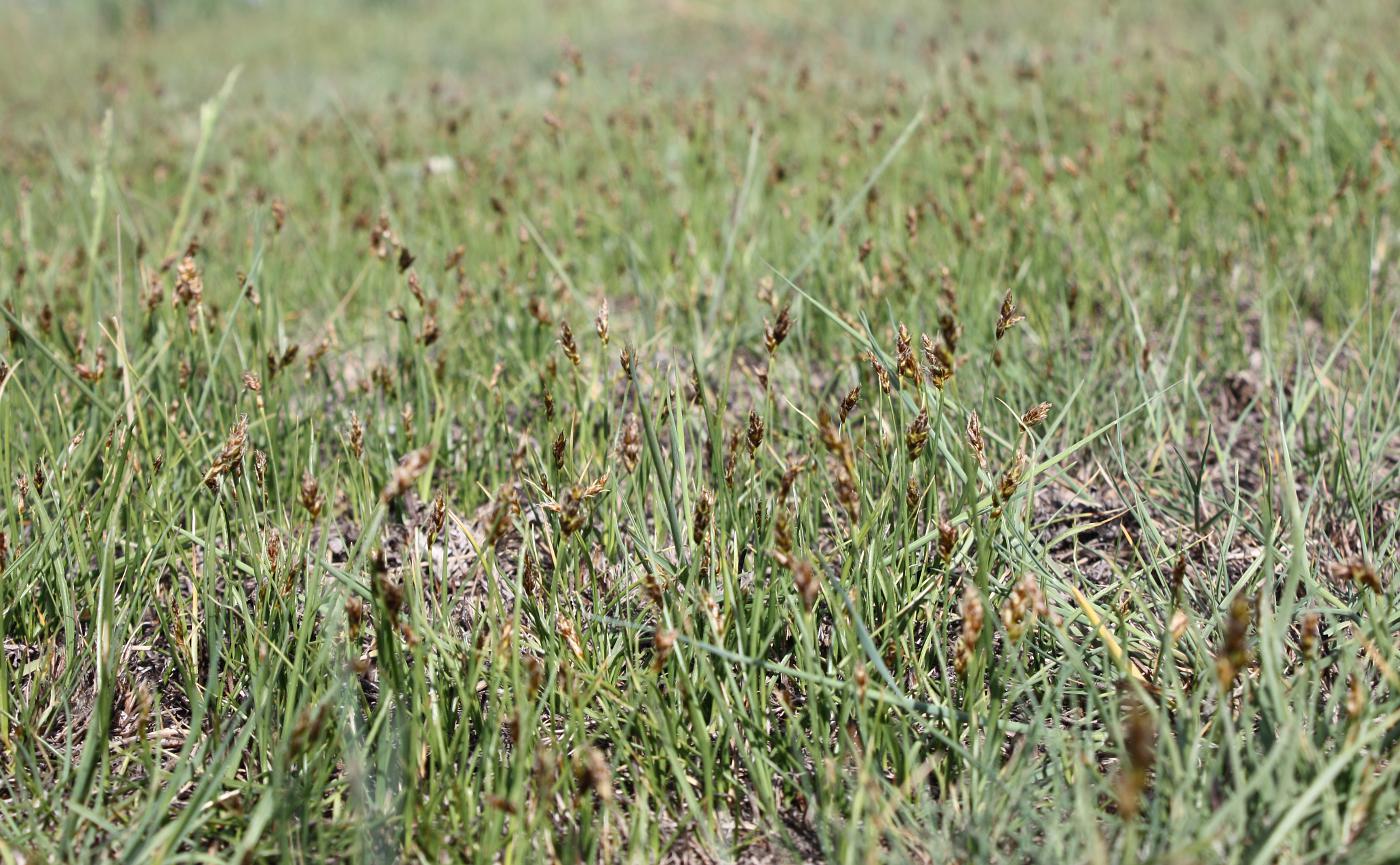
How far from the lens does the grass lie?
1.29 m

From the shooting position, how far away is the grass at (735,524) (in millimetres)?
1295

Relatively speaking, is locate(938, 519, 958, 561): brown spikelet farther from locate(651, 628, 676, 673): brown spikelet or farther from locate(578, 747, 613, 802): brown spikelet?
locate(578, 747, 613, 802): brown spikelet

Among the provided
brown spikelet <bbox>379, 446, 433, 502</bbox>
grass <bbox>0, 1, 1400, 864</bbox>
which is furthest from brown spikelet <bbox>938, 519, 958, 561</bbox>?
brown spikelet <bbox>379, 446, 433, 502</bbox>

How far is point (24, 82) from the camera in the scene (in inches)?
432

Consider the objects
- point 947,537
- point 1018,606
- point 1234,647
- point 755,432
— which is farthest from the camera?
point 755,432

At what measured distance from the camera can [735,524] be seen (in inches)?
64.5

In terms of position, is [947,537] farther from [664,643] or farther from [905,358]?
[664,643]

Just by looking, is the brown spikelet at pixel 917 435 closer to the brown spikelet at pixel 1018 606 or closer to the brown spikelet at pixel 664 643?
the brown spikelet at pixel 1018 606

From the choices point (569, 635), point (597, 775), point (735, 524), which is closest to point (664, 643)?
point (597, 775)

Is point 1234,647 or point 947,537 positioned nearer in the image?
point 1234,647

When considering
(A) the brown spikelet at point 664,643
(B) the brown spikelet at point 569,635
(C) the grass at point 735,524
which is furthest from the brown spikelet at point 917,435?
→ (B) the brown spikelet at point 569,635

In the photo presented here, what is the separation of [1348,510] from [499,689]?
4.96 feet

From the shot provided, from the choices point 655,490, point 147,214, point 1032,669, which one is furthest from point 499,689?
point 147,214

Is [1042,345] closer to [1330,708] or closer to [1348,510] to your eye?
[1348,510]
